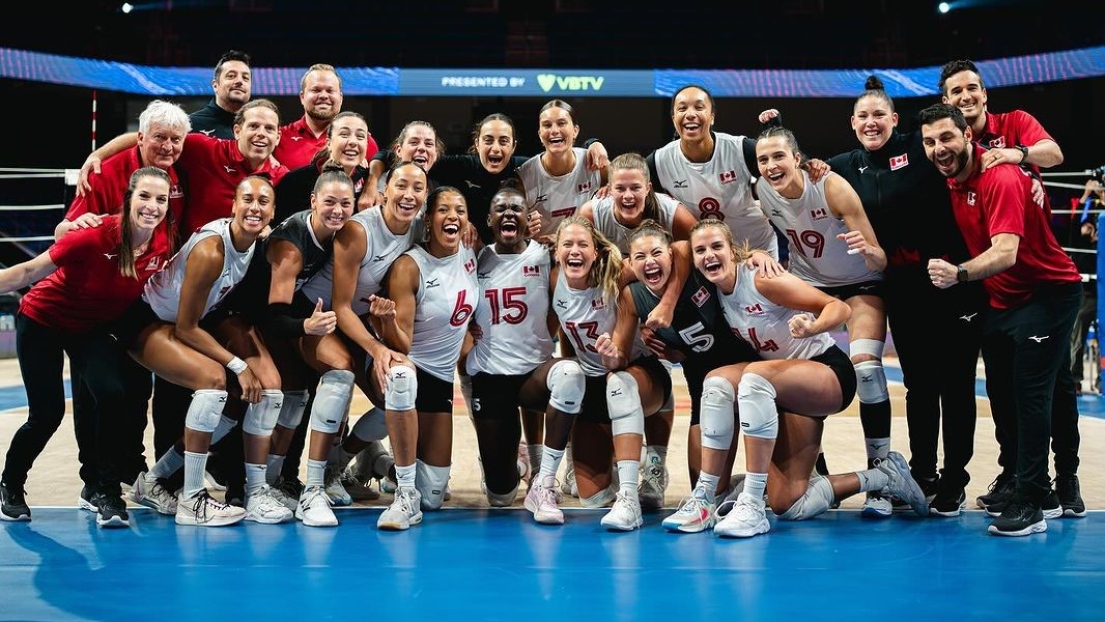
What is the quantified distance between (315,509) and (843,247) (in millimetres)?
2986

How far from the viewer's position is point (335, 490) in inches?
209

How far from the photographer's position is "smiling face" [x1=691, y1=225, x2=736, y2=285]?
4766mm

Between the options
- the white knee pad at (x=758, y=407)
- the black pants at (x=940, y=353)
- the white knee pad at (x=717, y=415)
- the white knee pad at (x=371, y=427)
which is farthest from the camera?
the white knee pad at (x=371, y=427)

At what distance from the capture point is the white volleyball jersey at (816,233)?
5133mm

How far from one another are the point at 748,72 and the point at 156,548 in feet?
61.1

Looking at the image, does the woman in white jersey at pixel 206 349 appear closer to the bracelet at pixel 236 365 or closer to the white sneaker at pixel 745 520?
the bracelet at pixel 236 365

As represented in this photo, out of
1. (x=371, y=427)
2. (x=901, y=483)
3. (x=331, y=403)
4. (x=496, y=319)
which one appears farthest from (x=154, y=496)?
(x=901, y=483)

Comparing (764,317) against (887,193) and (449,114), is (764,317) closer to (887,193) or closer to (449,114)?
(887,193)

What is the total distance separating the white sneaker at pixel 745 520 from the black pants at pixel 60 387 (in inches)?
112

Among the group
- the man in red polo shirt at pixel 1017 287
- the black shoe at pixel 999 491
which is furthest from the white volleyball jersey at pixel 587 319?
the black shoe at pixel 999 491

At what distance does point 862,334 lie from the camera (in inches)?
199

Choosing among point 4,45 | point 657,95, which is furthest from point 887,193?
point 4,45

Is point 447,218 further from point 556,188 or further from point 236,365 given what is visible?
point 236,365

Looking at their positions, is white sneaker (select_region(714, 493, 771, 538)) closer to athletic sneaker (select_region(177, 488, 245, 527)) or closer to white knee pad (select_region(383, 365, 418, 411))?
white knee pad (select_region(383, 365, 418, 411))
